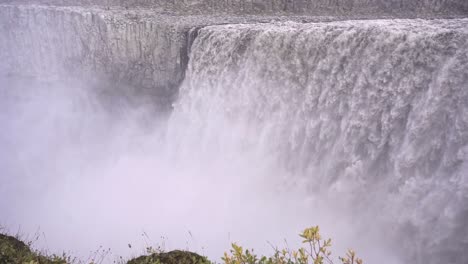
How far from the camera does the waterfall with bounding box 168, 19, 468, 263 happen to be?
22.4 ft

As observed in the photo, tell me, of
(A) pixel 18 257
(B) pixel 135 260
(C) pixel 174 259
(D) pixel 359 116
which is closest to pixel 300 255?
(C) pixel 174 259

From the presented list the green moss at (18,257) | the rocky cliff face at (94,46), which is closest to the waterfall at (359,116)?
the rocky cliff face at (94,46)

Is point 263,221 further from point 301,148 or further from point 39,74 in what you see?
point 39,74

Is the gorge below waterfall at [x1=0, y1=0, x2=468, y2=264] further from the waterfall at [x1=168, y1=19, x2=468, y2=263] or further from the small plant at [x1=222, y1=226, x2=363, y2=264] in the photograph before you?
the small plant at [x1=222, y1=226, x2=363, y2=264]

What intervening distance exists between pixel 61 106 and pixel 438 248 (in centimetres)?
1609

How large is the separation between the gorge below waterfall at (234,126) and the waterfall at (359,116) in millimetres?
36

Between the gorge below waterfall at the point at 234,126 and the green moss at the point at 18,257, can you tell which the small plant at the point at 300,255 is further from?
the gorge below waterfall at the point at 234,126

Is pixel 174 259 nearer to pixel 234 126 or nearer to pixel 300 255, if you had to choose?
pixel 300 255

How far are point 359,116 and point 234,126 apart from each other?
453 centimetres

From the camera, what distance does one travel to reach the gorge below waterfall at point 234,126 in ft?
23.9

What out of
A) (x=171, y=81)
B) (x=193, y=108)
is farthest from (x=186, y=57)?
(x=193, y=108)

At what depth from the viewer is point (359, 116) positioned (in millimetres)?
8328

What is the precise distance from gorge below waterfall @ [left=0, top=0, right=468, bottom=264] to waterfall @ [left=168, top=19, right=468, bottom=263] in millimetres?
36

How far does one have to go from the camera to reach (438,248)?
22.6 feet
